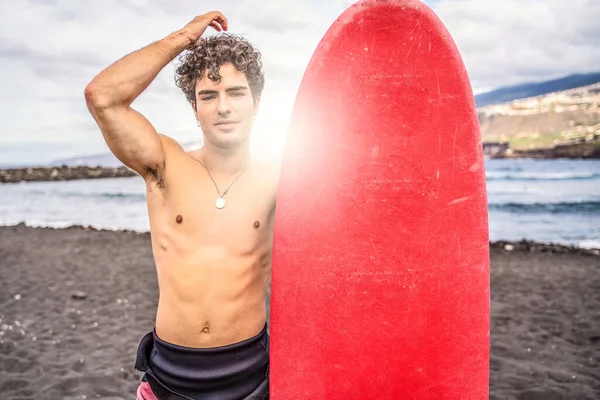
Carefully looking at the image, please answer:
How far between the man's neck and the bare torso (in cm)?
6

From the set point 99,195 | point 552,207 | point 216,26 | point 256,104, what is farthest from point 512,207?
point 99,195

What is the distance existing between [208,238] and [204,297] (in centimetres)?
20

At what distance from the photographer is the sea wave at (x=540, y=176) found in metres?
25.3

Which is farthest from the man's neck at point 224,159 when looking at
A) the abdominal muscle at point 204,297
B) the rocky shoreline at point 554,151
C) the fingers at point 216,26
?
the rocky shoreline at point 554,151

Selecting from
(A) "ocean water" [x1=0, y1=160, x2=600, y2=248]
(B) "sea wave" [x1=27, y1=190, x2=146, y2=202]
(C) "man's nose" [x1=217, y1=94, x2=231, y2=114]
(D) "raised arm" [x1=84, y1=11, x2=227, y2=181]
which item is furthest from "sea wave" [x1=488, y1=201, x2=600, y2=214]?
(D) "raised arm" [x1=84, y1=11, x2=227, y2=181]

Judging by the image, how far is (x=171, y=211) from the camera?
5.69ft

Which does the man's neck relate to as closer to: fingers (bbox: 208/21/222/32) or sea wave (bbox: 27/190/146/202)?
fingers (bbox: 208/21/222/32)

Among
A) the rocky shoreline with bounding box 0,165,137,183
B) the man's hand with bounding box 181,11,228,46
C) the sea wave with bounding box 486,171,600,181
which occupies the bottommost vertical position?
the sea wave with bounding box 486,171,600,181

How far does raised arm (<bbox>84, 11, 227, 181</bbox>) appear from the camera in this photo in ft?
4.91

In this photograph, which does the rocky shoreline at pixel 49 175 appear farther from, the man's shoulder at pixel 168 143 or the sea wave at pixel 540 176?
the man's shoulder at pixel 168 143

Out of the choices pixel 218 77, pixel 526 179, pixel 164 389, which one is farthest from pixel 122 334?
pixel 526 179

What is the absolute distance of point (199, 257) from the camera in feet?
5.62

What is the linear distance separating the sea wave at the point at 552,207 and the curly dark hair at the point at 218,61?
16.6 meters

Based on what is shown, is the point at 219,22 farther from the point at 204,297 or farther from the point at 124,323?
the point at 124,323
